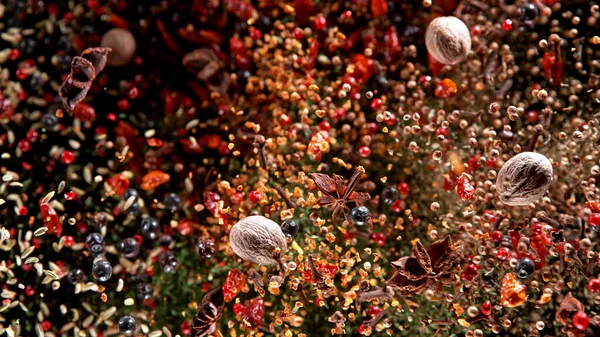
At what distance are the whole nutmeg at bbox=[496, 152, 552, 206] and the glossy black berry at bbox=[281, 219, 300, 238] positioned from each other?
264 millimetres

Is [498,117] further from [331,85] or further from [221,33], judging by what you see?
[221,33]

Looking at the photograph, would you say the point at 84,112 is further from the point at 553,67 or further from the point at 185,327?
the point at 553,67

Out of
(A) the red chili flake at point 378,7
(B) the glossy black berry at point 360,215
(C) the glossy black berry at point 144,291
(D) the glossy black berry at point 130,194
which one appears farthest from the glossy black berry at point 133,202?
(A) the red chili flake at point 378,7

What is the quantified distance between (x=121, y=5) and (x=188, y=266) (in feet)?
1.37

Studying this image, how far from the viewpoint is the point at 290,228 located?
0.88m

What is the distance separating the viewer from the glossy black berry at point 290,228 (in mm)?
882

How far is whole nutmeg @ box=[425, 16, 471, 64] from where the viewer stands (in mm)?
916

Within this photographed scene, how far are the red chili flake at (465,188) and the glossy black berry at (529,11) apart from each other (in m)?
0.25

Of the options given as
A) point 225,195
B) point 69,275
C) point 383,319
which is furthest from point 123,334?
point 383,319

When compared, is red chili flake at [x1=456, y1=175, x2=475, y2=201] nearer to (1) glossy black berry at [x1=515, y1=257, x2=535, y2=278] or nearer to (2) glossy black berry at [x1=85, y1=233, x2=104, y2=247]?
(1) glossy black berry at [x1=515, y1=257, x2=535, y2=278]

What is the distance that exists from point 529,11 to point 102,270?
0.68 meters

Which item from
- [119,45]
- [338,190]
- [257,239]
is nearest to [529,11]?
[338,190]

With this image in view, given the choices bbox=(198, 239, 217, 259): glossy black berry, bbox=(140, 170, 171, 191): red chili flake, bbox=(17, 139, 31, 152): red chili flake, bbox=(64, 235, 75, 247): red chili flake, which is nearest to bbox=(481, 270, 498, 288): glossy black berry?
bbox=(198, 239, 217, 259): glossy black berry

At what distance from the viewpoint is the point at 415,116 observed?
3.03 ft
